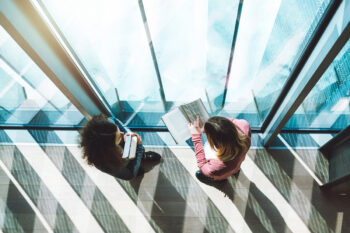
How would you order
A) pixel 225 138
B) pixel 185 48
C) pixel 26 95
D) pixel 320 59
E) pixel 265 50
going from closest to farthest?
pixel 320 59
pixel 225 138
pixel 185 48
pixel 265 50
pixel 26 95

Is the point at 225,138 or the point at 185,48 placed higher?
the point at 185,48

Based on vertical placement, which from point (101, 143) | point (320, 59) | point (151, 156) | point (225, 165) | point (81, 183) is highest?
point (320, 59)

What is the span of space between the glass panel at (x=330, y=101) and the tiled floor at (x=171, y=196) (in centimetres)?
36

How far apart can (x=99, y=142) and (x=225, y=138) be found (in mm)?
903

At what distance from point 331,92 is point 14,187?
11.9ft

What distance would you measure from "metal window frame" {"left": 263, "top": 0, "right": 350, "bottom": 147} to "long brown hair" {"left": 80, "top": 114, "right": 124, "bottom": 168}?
149cm

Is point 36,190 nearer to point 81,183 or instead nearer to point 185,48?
point 81,183

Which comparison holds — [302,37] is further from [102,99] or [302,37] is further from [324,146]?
[102,99]

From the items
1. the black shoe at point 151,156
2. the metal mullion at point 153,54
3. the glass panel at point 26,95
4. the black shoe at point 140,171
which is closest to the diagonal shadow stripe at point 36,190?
the glass panel at point 26,95

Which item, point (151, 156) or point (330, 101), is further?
point (151, 156)

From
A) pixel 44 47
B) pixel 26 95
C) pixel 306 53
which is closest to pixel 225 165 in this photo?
pixel 306 53

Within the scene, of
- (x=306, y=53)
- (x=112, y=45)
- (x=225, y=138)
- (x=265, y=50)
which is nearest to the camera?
(x=225, y=138)

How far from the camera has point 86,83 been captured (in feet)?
7.55

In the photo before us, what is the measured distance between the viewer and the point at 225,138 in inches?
67.9
